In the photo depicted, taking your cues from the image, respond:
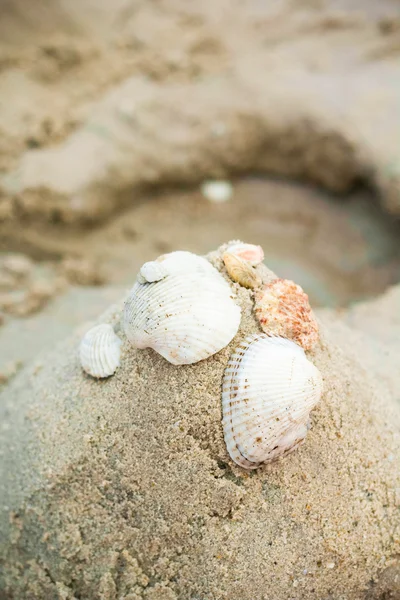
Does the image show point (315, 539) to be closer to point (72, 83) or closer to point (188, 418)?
point (188, 418)

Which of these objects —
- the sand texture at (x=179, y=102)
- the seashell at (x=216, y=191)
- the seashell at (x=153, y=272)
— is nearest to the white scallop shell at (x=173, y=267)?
the seashell at (x=153, y=272)

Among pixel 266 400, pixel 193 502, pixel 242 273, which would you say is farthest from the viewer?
pixel 242 273

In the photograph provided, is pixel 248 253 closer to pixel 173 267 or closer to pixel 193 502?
pixel 173 267

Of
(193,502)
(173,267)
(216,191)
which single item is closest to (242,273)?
(173,267)

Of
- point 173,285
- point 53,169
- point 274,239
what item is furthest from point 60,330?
point 274,239

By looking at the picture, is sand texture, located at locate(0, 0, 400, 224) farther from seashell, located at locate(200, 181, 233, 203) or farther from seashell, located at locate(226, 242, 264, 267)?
seashell, located at locate(226, 242, 264, 267)

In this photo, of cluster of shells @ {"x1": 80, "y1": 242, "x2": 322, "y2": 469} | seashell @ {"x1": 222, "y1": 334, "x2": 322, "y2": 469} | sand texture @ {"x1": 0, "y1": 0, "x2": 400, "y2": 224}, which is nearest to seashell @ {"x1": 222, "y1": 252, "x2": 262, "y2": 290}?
cluster of shells @ {"x1": 80, "y1": 242, "x2": 322, "y2": 469}

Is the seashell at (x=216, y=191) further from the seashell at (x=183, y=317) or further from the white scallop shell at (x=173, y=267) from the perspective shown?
the seashell at (x=183, y=317)
